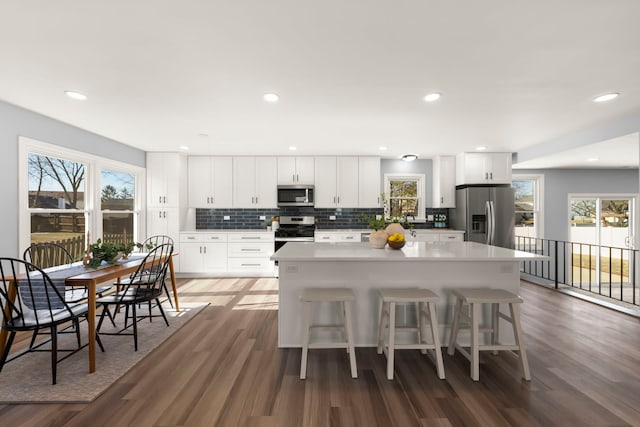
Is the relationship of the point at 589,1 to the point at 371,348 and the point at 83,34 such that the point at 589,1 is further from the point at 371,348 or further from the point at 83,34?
the point at 83,34

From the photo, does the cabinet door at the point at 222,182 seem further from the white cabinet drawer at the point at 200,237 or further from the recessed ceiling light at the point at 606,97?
the recessed ceiling light at the point at 606,97

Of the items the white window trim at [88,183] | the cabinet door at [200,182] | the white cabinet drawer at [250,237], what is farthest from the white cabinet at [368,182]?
the white window trim at [88,183]

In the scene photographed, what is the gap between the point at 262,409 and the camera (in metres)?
2.04

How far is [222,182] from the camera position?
20.9ft

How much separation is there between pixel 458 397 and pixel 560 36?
2.46m

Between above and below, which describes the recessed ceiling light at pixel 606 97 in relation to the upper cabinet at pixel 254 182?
above

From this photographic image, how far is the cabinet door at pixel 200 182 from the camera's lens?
20.9 ft

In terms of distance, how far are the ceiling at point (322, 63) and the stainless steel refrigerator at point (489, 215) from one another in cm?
165

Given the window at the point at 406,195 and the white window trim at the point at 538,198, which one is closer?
the window at the point at 406,195

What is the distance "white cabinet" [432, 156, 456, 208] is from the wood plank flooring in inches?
134

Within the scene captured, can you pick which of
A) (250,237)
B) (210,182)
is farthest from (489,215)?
(210,182)

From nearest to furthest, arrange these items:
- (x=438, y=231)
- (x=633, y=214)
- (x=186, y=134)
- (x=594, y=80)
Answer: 1. (x=594, y=80)
2. (x=186, y=134)
3. (x=438, y=231)
4. (x=633, y=214)

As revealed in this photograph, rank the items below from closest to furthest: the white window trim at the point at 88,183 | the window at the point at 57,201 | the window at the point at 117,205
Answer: the white window trim at the point at 88,183
the window at the point at 57,201
the window at the point at 117,205

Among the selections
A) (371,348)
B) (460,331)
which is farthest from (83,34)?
(460,331)
